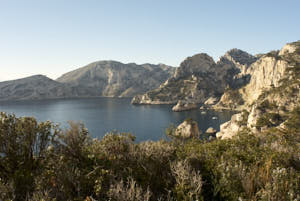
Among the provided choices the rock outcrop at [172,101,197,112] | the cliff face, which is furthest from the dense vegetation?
the rock outcrop at [172,101,197,112]

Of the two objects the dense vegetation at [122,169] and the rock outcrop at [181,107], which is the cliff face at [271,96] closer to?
the dense vegetation at [122,169]

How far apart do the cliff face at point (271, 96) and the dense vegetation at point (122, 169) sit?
1409cm

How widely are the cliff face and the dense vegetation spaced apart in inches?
555

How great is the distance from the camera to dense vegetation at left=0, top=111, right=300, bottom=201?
796 cm

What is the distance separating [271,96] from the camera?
3770 inches

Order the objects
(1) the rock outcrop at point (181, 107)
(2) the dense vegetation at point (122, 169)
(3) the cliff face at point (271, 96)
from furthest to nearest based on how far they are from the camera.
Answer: (1) the rock outcrop at point (181, 107)
(3) the cliff face at point (271, 96)
(2) the dense vegetation at point (122, 169)

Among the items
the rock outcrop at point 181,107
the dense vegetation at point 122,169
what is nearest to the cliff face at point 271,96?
the dense vegetation at point 122,169

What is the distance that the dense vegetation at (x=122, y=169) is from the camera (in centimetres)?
796

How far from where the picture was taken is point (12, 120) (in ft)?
41.4

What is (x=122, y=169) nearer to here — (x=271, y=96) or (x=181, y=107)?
(x=271, y=96)

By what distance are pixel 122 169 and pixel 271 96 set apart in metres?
106

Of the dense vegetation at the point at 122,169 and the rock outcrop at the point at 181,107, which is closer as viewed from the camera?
the dense vegetation at the point at 122,169

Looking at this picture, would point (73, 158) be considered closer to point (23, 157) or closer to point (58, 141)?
point (58, 141)

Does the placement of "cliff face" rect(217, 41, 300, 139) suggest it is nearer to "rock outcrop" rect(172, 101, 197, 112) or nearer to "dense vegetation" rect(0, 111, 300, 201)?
"dense vegetation" rect(0, 111, 300, 201)
